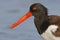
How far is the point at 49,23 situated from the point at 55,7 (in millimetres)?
3950

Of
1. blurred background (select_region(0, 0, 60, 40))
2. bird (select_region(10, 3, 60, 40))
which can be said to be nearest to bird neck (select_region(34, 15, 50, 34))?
bird (select_region(10, 3, 60, 40))

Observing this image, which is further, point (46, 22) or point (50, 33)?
point (46, 22)

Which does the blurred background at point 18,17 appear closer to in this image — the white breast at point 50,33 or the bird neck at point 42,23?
the bird neck at point 42,23

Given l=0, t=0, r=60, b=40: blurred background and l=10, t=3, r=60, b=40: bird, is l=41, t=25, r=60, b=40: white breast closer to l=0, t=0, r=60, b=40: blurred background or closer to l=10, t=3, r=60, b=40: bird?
l=10, t=3, r=60, b=40: bird

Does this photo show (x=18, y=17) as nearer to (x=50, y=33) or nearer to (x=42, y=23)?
(x=42, y=23)

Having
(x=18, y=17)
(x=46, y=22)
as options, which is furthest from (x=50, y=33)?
(x=18, y=17)

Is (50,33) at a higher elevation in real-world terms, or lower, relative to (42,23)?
lower

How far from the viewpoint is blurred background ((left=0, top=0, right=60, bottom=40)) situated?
38.5ft

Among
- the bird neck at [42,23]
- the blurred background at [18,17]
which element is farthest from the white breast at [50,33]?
the blurred background at [18,17]

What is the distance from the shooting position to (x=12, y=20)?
12.8 meters

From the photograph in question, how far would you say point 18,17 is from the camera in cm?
1295

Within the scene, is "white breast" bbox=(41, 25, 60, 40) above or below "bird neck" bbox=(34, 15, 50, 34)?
below

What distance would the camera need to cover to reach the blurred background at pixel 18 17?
11727 mm

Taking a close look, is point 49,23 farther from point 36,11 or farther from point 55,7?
point 55,7
